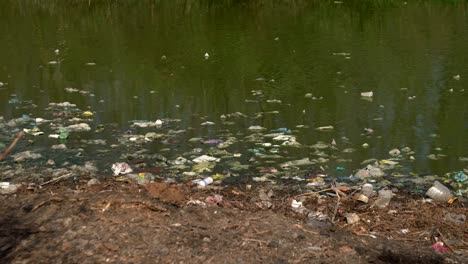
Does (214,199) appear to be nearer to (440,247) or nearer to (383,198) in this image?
(383,198)

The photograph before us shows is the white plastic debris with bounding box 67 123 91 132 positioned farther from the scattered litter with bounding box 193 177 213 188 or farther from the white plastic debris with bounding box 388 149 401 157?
the white plastic debris with bounding box 388 149 401 157

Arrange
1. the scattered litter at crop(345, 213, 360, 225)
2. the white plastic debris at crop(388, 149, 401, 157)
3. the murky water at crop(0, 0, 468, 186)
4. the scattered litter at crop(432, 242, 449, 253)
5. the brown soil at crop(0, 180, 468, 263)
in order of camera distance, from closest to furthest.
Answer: the brown soil at crop(0, 180, 468, 263) → the scattered litter at crop(432, 242, 449, 253) → the scattered litter at crop(345, 213, 360, 225) → the white plastic debris at crop(388, 149, 401, 157) → the murky water at crop(0, 0, 468, 186)

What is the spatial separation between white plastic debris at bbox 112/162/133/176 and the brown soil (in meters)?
0.51

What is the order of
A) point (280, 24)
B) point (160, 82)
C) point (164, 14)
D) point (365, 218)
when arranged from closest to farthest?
point (365, 218) < point (160, 82) < point (280, 24) < point (164, 14)

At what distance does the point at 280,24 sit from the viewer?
10.4m

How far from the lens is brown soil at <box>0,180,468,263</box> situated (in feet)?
11.0

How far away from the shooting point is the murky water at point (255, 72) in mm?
5625

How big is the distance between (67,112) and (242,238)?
128 inches

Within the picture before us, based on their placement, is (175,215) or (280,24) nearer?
(175,215)

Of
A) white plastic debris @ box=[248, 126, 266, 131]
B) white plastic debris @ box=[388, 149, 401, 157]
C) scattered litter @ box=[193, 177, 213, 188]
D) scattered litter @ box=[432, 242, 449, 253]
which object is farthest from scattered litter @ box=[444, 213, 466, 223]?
white plastic debris @ box=[248, 126, 266, 131]

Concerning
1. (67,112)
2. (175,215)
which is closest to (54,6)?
(67,112)

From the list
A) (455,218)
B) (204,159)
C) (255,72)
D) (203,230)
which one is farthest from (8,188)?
(255,72)

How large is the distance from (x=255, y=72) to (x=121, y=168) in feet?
10.2

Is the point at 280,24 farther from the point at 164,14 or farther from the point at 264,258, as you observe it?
the point at 264,258
